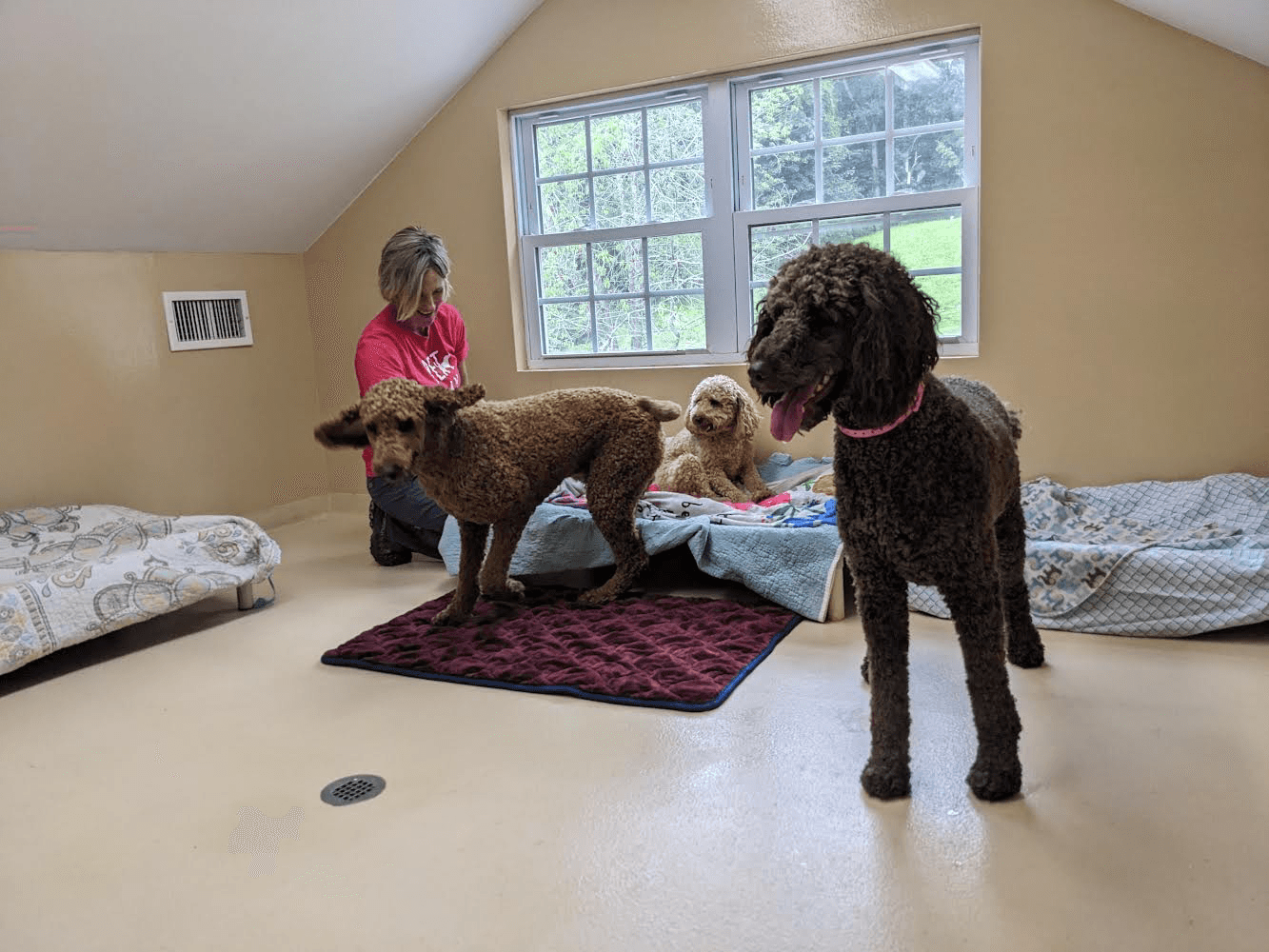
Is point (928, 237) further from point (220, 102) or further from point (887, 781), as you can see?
point (220, 102)

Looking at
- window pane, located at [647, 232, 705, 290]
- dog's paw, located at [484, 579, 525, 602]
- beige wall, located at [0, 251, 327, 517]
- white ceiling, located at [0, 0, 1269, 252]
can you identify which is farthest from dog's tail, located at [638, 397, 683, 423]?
beige wall, located at [0, 251, 327, 517]

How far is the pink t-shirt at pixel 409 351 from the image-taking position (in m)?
3.61

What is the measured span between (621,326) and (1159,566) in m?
2.72

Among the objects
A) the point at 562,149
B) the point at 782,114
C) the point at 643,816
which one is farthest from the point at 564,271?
the point at 643,816

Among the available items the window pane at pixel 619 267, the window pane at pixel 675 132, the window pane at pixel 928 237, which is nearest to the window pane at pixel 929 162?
the window pane at pixel 928 237

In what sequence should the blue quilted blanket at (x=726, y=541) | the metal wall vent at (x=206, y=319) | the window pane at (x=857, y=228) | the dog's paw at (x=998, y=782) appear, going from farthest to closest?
1. the metal wall vent at (x=206, y=319)
2. the window pane at (x=857, y=228)
3. the blue quilted blanket at (x=726, y=541)
4. the dog's paw at (x=998, y=782)

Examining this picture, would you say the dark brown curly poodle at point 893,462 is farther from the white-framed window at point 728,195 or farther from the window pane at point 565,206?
the window pane at point 565,206

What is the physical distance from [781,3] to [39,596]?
358 centimetres

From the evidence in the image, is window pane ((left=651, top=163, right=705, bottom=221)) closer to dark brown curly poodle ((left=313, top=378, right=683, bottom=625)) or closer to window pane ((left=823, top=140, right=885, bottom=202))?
window pane ((left=823, top=140, right=885, bottom=202))

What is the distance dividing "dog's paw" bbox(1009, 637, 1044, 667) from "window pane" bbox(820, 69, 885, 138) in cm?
241

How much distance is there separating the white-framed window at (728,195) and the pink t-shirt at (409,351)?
81 centimetres

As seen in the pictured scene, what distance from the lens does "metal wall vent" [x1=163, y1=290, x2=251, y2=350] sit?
4.44 m

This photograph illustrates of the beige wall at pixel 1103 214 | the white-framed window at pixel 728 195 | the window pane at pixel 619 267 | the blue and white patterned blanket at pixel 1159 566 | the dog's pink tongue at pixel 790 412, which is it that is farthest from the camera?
the window pane at pixel 619 267

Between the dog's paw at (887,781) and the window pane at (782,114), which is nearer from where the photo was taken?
the dog's paw at (887,781)
